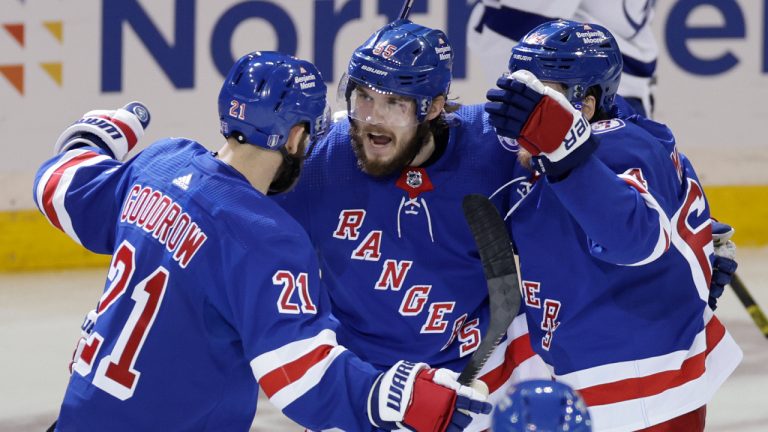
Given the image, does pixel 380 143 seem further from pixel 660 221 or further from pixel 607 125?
pixel 660 221

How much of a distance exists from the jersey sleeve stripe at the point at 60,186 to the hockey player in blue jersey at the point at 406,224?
1.37ft

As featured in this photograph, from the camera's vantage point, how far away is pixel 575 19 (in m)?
4.27

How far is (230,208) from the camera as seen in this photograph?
2.29m

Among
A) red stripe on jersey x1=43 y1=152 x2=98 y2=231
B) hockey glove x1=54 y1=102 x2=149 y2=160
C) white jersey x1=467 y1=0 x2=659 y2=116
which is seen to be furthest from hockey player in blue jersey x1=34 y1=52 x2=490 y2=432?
white jersey x1=467 y1=0 x2=659 y2=116

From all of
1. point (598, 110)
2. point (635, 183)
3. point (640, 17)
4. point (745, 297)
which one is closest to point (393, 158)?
point (598, 110)

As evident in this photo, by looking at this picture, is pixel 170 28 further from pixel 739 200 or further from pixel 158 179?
pixel 158 179

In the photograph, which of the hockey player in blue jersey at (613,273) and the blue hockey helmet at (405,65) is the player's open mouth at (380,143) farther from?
the hockey player in blue jersey at (613,273)

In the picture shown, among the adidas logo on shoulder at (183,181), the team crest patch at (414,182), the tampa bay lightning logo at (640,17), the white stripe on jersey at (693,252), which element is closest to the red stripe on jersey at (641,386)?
the white stripe on jersey at (693,252)

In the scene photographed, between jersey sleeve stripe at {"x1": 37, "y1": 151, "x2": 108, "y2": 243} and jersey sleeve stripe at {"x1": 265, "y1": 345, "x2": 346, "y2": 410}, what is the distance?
0.60 m

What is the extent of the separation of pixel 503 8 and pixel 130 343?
2180 mm

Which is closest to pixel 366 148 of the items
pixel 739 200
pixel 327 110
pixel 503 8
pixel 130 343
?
pixel 327 110

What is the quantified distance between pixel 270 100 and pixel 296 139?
86mm

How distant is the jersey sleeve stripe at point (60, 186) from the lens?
8.55ft

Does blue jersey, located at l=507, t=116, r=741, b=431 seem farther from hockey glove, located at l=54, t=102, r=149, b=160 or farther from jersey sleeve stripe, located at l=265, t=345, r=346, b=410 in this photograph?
hockey glove, located at l=54, t=102, r=149, b=160
